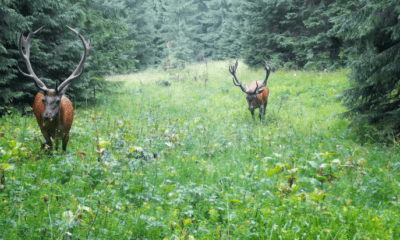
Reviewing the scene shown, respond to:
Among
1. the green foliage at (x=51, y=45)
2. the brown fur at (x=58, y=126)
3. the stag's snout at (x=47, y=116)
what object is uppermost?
the green foliage at (x=51, y=45)

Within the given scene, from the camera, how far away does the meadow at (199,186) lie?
271cm

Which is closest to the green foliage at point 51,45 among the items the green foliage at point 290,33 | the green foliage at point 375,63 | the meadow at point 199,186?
the meadow at point 199,186

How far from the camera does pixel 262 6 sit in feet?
53.8

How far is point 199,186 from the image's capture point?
12.2 ft

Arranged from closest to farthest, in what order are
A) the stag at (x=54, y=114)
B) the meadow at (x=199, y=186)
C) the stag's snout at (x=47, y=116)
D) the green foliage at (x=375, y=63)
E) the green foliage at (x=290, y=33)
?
the meadow at (x=199, y=186)
the stag's snout at (x=47, y=116)
the stag at (x=54, y=114)
the green foliage at (x=375, y=63)
the green foliage at (x=290, y=33)

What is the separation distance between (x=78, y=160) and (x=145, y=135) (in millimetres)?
1961

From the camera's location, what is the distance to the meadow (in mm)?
2705

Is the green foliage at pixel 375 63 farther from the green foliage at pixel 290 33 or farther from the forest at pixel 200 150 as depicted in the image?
the green foliage at pixel 290 33

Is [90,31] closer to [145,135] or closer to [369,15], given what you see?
[145,135]

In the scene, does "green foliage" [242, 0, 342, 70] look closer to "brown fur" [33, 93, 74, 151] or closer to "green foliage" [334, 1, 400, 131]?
"green foliage" [334, 1, 400, 131]

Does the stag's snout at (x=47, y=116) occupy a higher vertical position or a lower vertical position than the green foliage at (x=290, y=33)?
lower

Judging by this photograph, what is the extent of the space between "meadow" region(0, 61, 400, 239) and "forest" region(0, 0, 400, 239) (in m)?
0.02

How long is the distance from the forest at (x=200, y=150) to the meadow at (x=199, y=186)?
0.9 inches

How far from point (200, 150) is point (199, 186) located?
1.84 m
